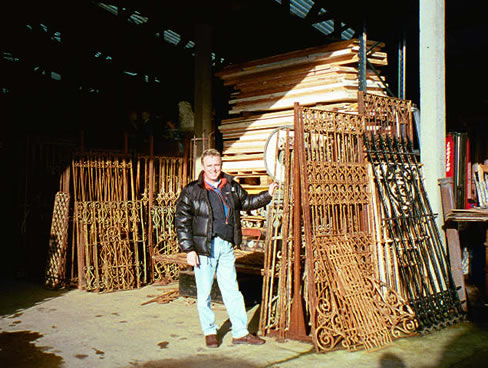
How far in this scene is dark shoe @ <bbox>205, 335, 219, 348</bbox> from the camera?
17.3ft

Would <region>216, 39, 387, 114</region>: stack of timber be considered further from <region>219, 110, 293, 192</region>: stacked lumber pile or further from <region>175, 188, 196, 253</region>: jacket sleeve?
<region>175, 188, 196, 253</region>: jacket sleeve

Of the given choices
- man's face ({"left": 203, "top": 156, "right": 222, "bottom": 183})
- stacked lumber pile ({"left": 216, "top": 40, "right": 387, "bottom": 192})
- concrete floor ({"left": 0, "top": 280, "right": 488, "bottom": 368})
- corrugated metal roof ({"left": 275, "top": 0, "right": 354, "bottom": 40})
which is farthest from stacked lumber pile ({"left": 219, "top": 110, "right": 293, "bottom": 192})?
corrugated metal roof ({"left": 275, "top": 0, "right": 354, "bottom": 40})

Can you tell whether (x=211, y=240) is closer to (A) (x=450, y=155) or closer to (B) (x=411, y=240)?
(B) (x=411, y=240)

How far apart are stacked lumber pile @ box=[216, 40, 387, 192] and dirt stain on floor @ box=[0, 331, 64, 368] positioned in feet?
15.3

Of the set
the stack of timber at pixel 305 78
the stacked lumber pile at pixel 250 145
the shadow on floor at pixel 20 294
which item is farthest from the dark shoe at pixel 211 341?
the stack of timber at pixel 305 78

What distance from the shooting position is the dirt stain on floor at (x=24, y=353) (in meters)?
4.89

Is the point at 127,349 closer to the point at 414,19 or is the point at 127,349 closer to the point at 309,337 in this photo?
the point at 309,337

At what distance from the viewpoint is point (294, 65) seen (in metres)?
8.36

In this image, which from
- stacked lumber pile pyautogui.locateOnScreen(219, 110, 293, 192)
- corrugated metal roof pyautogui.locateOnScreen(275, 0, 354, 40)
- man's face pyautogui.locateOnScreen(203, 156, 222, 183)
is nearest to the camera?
man's face pyautogui.locateOnScreen(203, 156, 222, 183)

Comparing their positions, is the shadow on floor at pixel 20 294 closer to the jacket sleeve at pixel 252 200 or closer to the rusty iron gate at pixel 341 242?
the jacket sleeve at pixel 252 200

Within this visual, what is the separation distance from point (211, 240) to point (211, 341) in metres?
1.13

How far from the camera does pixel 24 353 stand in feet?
17.0

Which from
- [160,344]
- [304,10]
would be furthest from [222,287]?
[304,10]

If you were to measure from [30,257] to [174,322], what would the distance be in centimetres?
464
